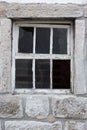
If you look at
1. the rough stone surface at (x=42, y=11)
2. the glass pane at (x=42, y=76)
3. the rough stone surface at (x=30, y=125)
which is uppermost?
the rough stone surface at (x=42, y=11)

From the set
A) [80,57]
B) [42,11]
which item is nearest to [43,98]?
[80,57]

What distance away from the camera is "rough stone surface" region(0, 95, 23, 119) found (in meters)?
3.39

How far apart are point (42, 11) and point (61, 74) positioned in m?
0.66

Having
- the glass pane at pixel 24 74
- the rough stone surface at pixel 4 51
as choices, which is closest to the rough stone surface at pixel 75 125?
the glass pane at pixel 24 74

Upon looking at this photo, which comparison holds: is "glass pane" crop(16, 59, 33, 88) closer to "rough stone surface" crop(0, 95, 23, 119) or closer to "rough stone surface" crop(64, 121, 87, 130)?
"rough stone surface" crop(0, 95, 23, 119)

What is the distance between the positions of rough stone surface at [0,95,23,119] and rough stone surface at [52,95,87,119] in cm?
33

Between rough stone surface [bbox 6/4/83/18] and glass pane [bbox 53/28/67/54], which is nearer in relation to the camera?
rough stone surface [bbox 6/4/83/18]

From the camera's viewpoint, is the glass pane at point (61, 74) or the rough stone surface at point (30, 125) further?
the glass pane at point (61, 74)

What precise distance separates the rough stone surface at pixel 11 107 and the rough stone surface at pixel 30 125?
7 centimetres

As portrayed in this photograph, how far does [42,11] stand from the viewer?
341 cm

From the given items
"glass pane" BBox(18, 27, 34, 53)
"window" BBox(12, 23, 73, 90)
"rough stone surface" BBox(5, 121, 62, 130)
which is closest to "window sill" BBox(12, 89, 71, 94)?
"window" BBox(12, 23, 73, 90)

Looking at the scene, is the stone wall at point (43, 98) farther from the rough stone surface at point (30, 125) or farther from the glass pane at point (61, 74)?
the glass pane at point (61, 74)

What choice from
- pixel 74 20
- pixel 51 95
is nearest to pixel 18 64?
pixel 51 95

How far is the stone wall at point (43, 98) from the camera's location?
339cm
